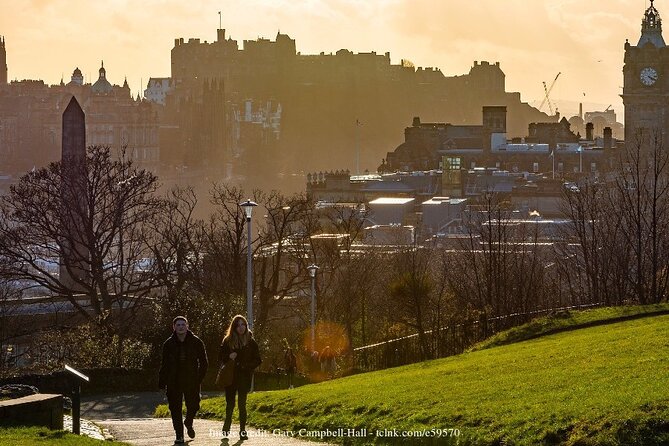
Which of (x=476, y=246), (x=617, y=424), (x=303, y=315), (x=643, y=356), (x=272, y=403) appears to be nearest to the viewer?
(x=617, y=424)

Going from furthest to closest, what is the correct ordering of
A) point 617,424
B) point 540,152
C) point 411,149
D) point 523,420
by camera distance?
point 411,149, point 540,152, point 523,420, point 617,424

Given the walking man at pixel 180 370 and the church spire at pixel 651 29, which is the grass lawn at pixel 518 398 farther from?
the church spire at pixel 651 29

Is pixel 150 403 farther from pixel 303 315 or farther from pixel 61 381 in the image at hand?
pixel 303 315

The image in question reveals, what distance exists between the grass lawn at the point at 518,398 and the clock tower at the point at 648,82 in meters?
119

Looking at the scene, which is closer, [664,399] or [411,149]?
[664,399]

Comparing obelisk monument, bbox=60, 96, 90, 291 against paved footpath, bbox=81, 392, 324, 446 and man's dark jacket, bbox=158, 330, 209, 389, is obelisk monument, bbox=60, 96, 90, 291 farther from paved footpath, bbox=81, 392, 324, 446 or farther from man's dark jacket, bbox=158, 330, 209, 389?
man's dark jacket, bbox=158, 330, 209, 389

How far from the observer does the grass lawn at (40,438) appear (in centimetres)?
1630

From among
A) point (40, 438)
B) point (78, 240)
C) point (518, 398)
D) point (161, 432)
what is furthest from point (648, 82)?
point (40, 438)

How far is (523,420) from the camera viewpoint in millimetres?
16422

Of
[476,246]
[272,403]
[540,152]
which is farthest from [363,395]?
[540,152]

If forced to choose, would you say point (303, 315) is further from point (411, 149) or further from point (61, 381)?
point (411, 149)

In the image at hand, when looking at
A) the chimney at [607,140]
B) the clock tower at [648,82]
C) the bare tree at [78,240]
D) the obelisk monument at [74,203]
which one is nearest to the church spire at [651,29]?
the clock tower at [648,82]

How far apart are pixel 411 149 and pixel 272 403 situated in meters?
121

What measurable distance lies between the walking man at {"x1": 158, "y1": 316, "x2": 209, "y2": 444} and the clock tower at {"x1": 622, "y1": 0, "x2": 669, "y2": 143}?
126 metres
